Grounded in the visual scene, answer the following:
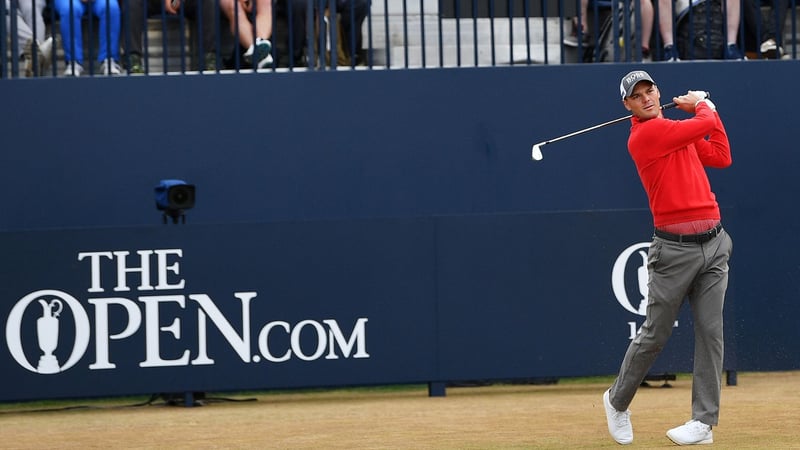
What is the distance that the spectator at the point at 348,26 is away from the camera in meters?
10.6

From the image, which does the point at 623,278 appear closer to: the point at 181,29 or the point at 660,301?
the point at 660,301

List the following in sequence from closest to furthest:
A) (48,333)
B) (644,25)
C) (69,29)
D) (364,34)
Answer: (48,333)
(69,29)
(644,25)
(364,34)

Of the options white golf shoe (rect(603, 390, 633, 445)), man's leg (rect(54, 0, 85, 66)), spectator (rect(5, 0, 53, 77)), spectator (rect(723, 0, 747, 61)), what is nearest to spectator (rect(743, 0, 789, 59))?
spectator (rect(723, 0, 747, 61))

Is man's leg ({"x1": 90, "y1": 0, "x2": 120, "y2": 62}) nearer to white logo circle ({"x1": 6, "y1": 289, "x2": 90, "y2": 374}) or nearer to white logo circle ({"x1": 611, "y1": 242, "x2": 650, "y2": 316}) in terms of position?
white logo circle ({"x1": 6, "y1": 289, "x2": 90, "y2": 374})

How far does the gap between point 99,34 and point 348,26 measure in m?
1.92

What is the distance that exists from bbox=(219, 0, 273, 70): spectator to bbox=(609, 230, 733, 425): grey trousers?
4.54 meters

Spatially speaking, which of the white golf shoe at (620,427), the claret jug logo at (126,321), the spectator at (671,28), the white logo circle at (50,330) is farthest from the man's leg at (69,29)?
the white golf shoe at (620,427)

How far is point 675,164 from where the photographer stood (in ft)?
22.3

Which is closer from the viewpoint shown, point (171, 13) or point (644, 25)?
point (644, 25)

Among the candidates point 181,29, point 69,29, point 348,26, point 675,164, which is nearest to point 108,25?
point 69,29

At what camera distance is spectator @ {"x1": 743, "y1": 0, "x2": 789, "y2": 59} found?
1056 cm

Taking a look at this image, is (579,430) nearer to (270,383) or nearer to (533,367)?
(533,367)

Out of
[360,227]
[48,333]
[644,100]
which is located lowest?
[48,333]

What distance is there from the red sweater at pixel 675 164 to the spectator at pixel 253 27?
4278mm
